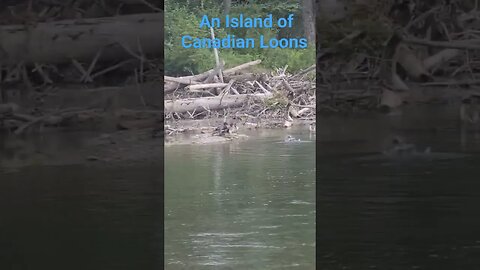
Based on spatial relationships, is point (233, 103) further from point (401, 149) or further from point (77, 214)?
point (77, 214)

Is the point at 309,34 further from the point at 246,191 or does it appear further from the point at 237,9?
the point at 246,191

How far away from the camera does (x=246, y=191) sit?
4238mm

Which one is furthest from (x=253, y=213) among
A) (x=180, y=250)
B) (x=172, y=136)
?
(x=172, y=136)

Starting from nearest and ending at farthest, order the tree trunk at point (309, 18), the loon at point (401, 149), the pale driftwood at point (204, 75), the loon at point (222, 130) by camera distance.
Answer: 1. the loon at point (401, 149)
2. the tree trunk at point (309, 18)
3. the pale driftwood at point (204, 75)
4. the loon at point (222, 130)

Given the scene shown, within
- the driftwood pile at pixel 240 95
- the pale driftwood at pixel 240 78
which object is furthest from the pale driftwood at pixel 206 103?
the pale driftwood at pixel 240 78

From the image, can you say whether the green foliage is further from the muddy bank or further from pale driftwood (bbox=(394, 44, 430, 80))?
pale driftwood (bbox=(394, 44, 430, 80))

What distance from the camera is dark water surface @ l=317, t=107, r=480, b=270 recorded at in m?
3.71

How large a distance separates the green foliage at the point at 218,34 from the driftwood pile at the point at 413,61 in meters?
0.29

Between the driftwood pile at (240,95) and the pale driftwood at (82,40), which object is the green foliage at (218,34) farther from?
the pale driftwood at (82,40)

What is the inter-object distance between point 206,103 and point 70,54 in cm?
92

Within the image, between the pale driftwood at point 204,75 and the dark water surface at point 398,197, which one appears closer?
the dark water surface at point 398,197

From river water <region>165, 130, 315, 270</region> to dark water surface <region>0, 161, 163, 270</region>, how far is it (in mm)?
144

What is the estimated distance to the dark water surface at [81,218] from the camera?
3.81 m

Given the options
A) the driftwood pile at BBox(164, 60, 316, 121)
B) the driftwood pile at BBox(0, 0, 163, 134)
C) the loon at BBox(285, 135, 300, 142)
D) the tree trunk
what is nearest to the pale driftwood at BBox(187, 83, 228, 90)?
the driftwood pile at BBox(164, 60, 316, 121)
